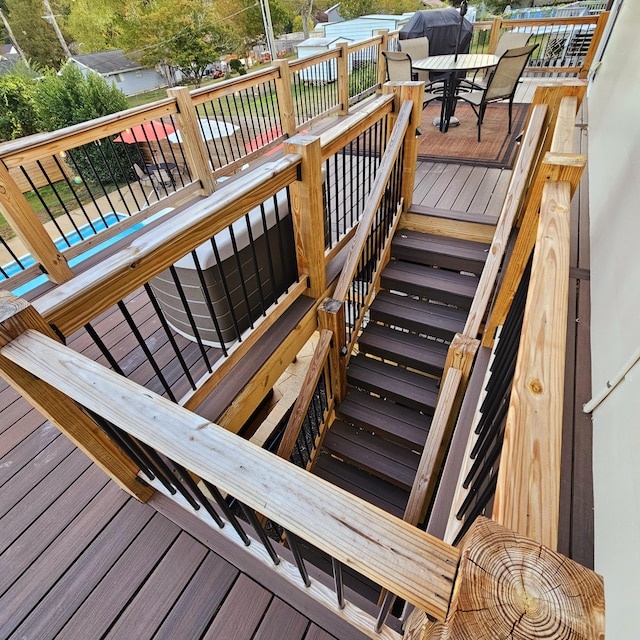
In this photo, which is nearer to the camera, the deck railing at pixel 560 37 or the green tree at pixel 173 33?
the deck railing at pixel 560 37

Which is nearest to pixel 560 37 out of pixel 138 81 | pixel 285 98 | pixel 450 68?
pixel 450 68

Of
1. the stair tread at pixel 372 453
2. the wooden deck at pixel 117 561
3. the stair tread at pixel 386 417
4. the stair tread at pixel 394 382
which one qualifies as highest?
the wooden deck at pixel 117 561

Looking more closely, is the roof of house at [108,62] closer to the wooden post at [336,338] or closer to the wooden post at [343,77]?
the wooden post at [343,77]

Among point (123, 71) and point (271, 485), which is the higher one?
point (271, 485)

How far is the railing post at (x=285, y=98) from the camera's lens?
168 inches

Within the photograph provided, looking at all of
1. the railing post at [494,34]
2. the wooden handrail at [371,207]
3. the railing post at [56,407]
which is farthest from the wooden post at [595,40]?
the railing post at [56,407]

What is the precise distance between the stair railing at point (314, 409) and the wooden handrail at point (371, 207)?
1.20ft

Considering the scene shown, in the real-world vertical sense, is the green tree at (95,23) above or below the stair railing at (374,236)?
above

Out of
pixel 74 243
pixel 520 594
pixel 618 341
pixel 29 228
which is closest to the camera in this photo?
pixel 520 594

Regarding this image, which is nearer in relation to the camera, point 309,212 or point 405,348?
point 309,212

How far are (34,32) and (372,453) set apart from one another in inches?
1496

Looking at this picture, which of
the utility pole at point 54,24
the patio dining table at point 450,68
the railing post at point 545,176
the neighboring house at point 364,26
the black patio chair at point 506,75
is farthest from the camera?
the utility pole at point 54,24

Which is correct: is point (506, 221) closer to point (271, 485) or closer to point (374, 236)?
point (374, 236)

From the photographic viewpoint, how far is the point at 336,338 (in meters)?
2.60
